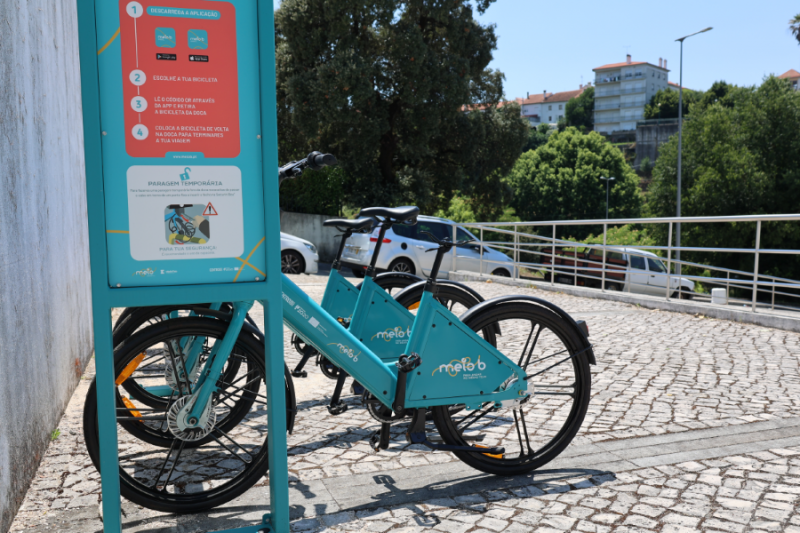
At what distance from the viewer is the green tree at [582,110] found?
122m

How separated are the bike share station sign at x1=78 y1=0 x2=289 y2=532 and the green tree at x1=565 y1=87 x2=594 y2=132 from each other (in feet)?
413

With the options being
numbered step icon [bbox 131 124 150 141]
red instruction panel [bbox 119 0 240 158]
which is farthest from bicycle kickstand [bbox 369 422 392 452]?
numbered step icon [bbox 131 124 150 141]

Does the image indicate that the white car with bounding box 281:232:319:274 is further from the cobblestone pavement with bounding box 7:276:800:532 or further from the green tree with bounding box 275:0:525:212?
the cobblestone pavement with bounding box 7:276:800:532

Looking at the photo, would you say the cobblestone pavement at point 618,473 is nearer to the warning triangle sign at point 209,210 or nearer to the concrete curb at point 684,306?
the warning triangle sign at point 209,210

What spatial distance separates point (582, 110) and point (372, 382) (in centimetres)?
12740

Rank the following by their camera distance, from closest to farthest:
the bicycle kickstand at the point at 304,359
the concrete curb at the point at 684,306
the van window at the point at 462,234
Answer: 1. the bicycle kickstand at the point at 304,359
2. the concrete curb at the point at 684,306
3. the van window at the point at 462,234

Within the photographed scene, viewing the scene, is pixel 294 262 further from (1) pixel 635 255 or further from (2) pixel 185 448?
(2) pixel 185 448

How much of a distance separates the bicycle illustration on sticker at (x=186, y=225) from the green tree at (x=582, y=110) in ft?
413

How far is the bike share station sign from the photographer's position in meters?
2.20

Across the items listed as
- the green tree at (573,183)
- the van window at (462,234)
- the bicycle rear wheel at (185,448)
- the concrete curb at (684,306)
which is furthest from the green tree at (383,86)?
the green tree at (573,183)

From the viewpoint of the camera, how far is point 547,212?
49594mm

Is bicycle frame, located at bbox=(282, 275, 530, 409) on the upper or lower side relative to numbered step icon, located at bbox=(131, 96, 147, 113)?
lower

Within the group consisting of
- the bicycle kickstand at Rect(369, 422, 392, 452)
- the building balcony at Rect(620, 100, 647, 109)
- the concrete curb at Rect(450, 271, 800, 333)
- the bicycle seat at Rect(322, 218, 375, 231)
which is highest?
the building balcony at Rect(620, 100, 647, 109)

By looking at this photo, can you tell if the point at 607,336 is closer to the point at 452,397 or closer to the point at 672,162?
the point at 452,397
